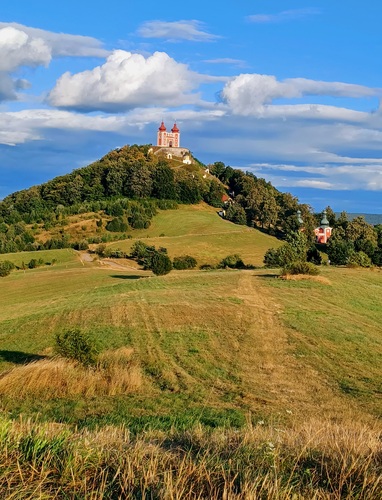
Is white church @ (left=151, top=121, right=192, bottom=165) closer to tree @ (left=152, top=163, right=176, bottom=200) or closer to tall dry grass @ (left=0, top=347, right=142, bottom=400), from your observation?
tree @ (left=152, top=163, right=176, bottom=200)

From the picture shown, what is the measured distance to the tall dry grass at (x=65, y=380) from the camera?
1228cm

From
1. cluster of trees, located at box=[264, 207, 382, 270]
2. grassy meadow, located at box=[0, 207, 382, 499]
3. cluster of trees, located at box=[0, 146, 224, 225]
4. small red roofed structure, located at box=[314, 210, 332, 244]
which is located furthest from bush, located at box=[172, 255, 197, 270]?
cluster of trees, located at box=[0, 146, 224, 225]

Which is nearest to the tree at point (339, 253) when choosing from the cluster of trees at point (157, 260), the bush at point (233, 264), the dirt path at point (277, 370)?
the bush at point (233, 264)

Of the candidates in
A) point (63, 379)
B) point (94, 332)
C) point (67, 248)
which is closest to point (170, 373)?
point (63, 379)

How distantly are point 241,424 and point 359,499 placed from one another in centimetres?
547

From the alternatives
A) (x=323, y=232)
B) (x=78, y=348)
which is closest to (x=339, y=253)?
(x=323, y=232)

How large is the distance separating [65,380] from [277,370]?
6.50 meters

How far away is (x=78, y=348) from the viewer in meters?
14.5

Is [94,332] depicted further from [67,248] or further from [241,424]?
[67,248]

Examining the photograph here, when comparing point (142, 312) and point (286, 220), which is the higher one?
point (286, 220)

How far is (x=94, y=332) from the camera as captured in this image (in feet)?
69.4

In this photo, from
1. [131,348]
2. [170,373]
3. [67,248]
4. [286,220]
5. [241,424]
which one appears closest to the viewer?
[241,424]

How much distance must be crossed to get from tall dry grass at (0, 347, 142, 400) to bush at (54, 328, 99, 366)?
0.25m

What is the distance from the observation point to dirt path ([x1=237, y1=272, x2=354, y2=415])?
1272cm
